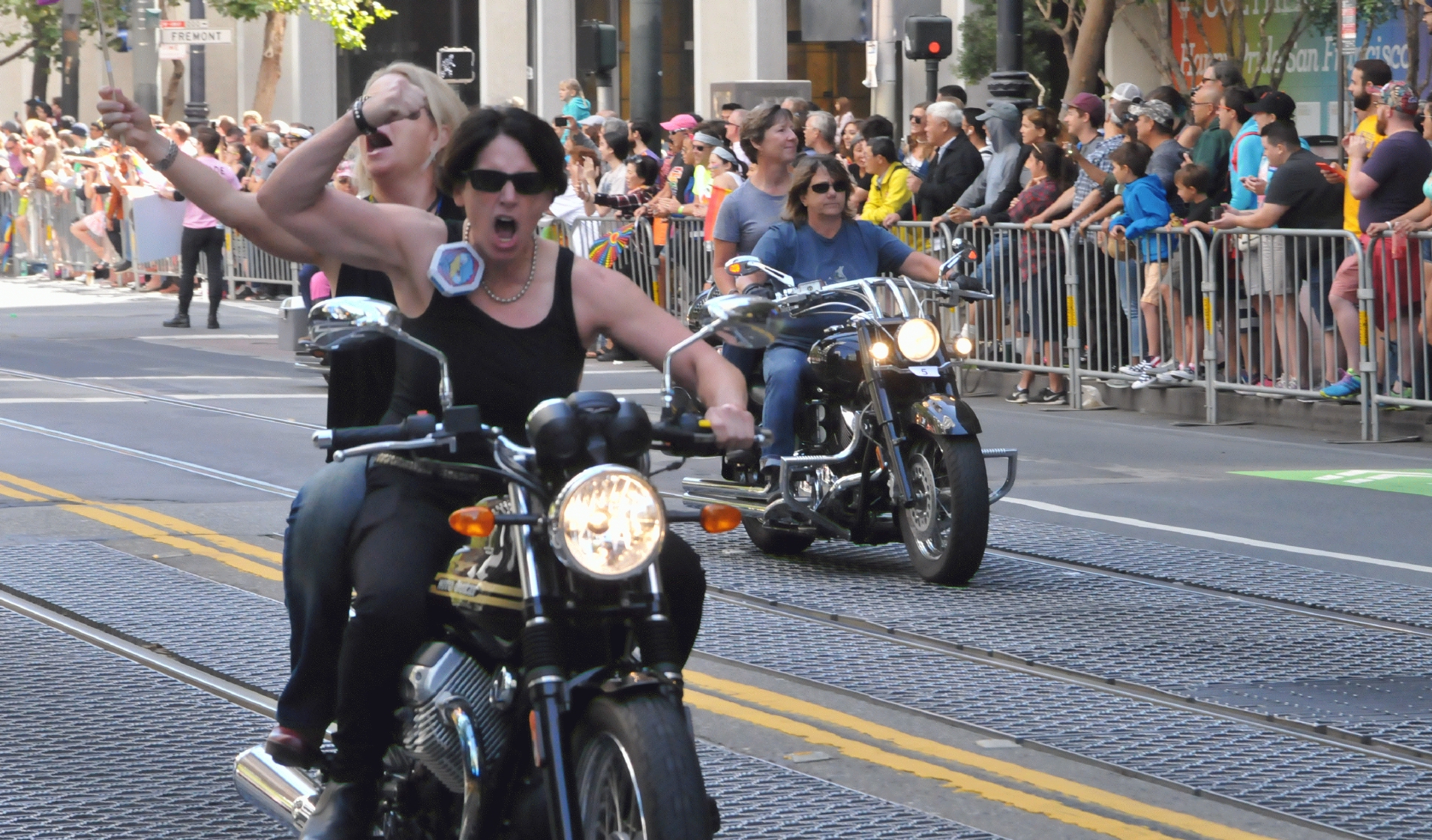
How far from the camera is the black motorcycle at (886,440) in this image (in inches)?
316

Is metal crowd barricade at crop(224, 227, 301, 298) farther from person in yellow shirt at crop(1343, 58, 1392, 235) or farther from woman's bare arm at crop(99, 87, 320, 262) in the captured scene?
woman's bare arm at crop(99, 87, 320, 262)

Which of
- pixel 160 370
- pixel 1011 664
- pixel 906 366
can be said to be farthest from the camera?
pixel 160 370

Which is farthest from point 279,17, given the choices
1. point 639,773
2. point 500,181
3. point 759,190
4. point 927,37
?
point 639,773

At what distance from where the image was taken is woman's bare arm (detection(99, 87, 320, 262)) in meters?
4.88

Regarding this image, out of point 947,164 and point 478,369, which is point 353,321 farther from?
point 947,164

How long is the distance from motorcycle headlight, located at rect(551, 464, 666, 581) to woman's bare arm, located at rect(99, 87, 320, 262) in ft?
5.09

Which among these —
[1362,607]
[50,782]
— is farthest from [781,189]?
[50,782]

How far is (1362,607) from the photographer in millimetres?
7641

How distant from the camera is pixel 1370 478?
10883 mm

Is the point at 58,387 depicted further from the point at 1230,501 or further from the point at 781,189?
the point at 1230,501

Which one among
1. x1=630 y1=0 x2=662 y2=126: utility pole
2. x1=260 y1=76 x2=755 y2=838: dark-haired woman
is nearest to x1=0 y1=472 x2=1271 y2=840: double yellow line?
x1=260 y1=76 x2=755 y2=838: dark-haired woman

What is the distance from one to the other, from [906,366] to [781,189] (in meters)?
1.70

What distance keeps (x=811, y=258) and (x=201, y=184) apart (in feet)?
14.3

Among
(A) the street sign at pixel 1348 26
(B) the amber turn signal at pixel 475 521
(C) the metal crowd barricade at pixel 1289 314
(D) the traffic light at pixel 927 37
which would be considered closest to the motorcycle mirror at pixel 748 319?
(B) the amber turn signal at pixel 475 521
